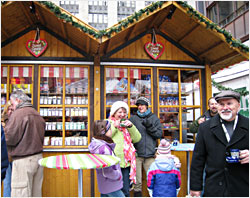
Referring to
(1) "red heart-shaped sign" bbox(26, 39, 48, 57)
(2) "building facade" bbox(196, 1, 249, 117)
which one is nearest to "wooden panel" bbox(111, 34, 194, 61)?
(1) "red heart-shaped sign" bbox(26, 39, 48, 57)

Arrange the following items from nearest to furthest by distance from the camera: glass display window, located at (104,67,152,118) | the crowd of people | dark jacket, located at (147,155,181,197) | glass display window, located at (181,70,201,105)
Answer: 1. the crowd of people
2. dark jacket, located at (147,155,181,197)
3. glass display window, located at (104,67,152,118)
4. glass display window, located at (181,70,201,105)

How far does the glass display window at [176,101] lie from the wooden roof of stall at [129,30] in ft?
1.68

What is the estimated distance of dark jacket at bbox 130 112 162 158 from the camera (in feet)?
13.5

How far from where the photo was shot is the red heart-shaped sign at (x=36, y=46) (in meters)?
4.84

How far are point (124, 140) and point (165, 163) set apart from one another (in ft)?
2.55

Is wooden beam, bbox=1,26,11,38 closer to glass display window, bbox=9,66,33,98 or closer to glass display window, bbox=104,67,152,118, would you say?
glass display window, bbox=9,66,33,98

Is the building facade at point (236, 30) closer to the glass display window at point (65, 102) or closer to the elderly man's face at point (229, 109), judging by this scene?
the glass display window at point (65, 102)

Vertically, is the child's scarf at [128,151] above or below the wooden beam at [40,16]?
below

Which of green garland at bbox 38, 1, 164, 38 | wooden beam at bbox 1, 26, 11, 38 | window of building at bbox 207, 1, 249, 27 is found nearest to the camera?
green garland at bbox 38, 1, 164, 38

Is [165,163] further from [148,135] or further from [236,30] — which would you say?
[236,30]

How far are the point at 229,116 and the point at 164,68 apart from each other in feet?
9.91

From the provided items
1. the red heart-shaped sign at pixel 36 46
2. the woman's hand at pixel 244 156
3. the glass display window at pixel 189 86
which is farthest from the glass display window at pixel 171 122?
the woman's hand at pixel 244 156

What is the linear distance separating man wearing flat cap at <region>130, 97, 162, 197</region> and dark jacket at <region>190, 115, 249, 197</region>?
5.36 ft

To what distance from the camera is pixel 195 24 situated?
14.8 feet
